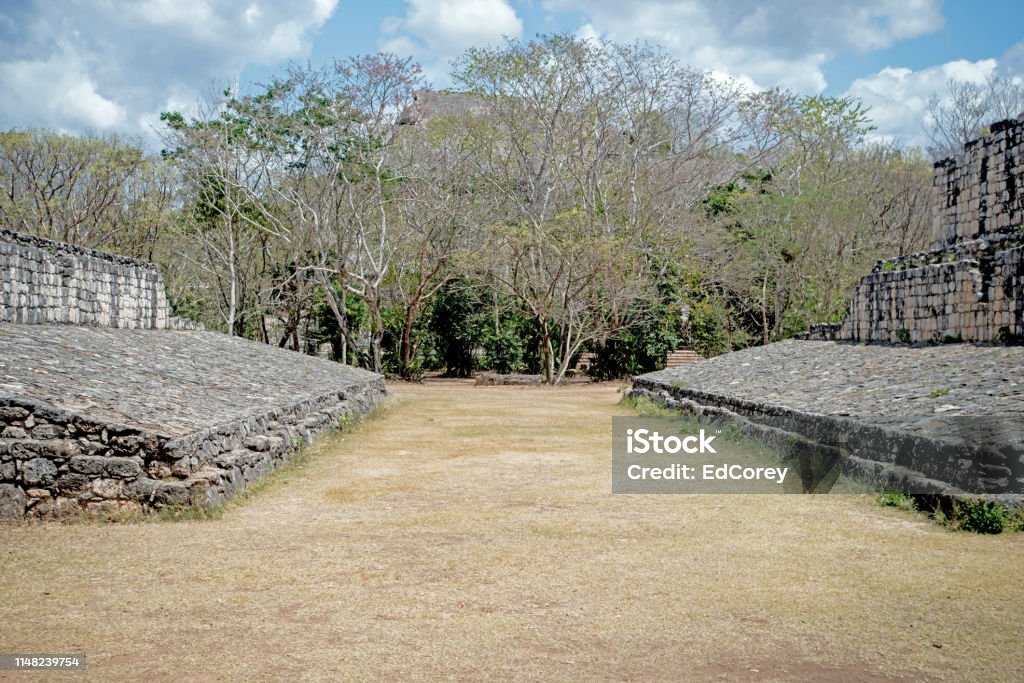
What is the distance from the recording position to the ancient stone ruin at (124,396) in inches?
289

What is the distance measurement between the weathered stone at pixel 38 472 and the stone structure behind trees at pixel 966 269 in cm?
1239

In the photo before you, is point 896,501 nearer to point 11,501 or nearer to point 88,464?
point 88,464

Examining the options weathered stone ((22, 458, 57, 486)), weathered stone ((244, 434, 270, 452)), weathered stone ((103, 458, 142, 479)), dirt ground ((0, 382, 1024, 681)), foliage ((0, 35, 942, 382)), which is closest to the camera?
dirt ground ((0, 382, 1024, 681))

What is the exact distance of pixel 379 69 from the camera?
25641mm

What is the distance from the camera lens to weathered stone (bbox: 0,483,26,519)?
715 centimetres

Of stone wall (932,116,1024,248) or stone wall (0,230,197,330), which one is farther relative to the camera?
stone wall (932,116,1024,248)

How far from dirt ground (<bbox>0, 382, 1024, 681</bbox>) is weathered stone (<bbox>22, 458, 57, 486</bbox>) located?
406 millimetres

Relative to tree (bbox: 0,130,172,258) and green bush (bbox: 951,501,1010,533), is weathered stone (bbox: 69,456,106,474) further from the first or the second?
tree (bbox: 0,130,172,258)

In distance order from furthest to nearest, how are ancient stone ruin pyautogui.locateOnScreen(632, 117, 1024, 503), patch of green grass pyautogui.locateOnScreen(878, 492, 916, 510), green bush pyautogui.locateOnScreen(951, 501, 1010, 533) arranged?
1. ancient stone ruin pyautogui.locateOnScreen(632, 117, 1024, 503)
2. patch of green grass pyautogui.locateOnScreen(878, 492, 916, 510)
3. green bush pyautogui.locateOnScreen(951, 501, 1010, 533)

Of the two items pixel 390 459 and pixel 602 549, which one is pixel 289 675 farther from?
pixel 390 459

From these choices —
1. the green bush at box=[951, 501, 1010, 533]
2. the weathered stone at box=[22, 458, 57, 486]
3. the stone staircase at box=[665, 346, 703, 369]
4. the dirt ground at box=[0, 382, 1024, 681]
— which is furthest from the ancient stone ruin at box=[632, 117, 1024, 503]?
the weathered stone at box=[22, 458, 57, 486]

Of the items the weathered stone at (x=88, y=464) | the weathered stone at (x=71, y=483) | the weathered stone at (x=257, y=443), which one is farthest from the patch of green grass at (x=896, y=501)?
the weathered stone at (x=71, y=483)

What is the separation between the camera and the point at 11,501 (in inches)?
283

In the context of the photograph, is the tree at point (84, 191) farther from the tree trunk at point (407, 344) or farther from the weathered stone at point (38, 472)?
the weathered stone at point (38, 472)
